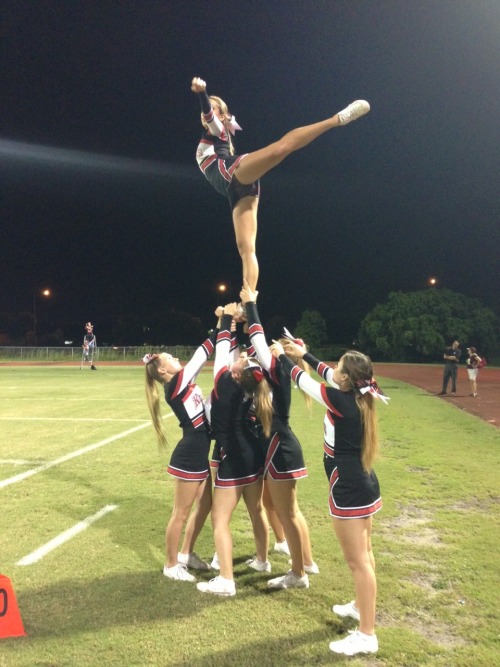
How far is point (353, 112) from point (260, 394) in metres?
2.08

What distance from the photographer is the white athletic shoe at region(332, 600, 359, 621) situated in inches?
138

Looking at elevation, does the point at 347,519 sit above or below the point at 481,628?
above

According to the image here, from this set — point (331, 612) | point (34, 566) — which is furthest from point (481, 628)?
point (34, 566)

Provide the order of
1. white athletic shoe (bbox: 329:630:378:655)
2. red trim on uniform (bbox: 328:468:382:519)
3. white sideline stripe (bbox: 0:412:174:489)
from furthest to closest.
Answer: white sideline stripe (bbox: 0:412:174:489) < red trim on uniform (bbox: 328:468:382:519) < white athletic shoe (bbox: 329:630:378:655)

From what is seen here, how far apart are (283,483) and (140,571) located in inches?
58.4

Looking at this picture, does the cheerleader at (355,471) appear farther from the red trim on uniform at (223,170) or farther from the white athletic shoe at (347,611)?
the red trim on uniform at (223,170)

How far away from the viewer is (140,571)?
423cm

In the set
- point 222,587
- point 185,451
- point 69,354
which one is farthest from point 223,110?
point 69,354

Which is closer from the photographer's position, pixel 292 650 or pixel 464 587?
pixel 292 650

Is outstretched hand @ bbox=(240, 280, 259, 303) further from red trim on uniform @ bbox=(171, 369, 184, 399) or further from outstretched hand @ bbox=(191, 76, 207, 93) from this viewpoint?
outstretched hand @ bbox=(191, 76, 207, 93)

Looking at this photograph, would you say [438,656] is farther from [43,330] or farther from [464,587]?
[43,330]

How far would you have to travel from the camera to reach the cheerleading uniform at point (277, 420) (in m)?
3.85

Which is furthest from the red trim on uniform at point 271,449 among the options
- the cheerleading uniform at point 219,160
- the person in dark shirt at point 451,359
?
the person in dark shirt at point 451,359

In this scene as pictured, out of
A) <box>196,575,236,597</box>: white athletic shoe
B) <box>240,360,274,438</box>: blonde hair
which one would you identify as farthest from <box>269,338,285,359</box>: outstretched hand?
<box>196,575,236,597</box>: white athletic shoe
